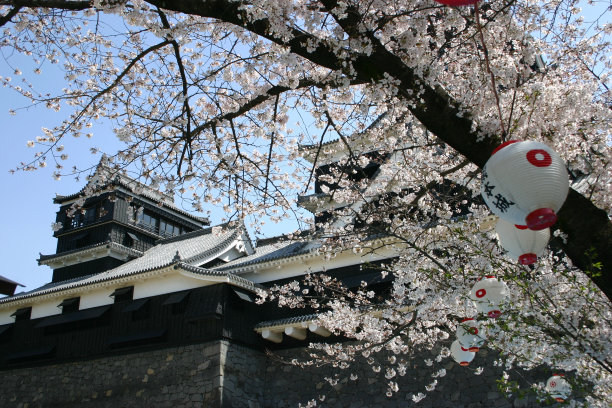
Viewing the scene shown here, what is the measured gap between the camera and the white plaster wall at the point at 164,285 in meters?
14.3

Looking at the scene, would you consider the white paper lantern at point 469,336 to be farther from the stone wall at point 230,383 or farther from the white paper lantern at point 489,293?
the stone wall at point 230,383

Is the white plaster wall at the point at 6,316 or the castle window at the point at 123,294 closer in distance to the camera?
the castle window at the point at 123,294

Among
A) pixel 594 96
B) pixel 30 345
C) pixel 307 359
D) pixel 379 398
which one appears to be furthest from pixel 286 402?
pixel 594 96

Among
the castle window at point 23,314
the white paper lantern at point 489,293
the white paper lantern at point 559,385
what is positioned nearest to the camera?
the white paper lantern at point 489,293

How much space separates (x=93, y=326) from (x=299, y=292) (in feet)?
21.5

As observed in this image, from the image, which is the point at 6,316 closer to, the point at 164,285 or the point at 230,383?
the point at 164,285

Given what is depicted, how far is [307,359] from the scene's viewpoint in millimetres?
13195

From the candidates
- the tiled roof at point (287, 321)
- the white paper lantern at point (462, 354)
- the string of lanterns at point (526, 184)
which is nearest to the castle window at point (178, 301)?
the tiled roof at point (287, 321)

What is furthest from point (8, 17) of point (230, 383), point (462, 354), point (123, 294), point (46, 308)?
point (46, 308)

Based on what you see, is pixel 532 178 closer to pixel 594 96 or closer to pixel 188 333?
pixel 594 96

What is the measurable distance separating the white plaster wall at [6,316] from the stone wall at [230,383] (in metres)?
2.85

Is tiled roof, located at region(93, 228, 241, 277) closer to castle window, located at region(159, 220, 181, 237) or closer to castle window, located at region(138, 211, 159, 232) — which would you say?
castle window, located at region(138, 211, 159, 232)

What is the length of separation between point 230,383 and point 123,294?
472cm

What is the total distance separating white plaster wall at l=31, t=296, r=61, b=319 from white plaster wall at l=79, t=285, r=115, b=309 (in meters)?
0.96
